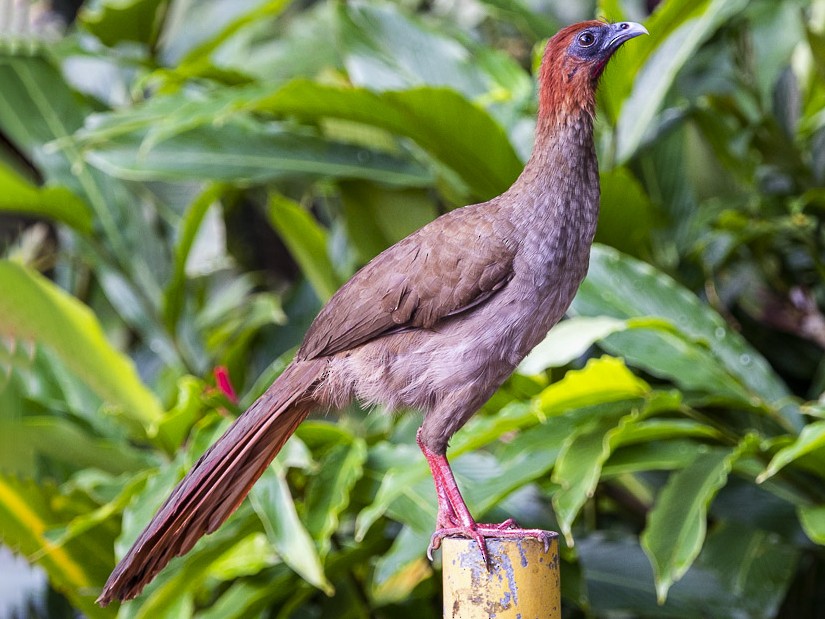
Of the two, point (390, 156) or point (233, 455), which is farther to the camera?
point (390, 156)

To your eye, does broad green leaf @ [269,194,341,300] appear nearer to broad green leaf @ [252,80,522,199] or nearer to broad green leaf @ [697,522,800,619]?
broad green leaf @ [252,80,522,199]

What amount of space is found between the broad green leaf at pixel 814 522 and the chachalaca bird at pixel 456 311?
0.95 m

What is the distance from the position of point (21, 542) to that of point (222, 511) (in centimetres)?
149

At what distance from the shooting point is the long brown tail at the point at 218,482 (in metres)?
1.56

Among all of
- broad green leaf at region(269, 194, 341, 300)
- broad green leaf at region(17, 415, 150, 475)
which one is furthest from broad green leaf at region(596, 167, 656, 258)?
broad green leaf at region(17, 415, 150, 475)

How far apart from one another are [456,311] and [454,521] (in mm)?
359

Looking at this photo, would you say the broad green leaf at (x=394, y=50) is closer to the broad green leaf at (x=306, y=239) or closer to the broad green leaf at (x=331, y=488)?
the broad green leaf at (x=306, y=239)

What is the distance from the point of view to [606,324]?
90.4 inches

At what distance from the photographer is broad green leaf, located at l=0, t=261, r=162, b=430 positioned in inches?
114

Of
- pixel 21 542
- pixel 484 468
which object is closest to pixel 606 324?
pixel 484 468

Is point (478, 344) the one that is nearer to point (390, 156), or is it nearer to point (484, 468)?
point (484, 468)

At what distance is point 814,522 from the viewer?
234 cm

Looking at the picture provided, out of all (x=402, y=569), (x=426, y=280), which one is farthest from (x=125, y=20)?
(x=426, y=280)

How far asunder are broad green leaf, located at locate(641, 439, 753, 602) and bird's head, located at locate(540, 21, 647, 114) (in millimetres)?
1039
